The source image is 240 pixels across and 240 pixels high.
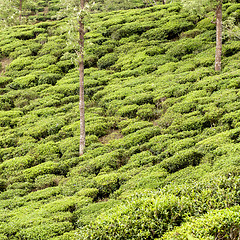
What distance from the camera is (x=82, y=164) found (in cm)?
1366

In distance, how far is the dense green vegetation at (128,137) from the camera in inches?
274

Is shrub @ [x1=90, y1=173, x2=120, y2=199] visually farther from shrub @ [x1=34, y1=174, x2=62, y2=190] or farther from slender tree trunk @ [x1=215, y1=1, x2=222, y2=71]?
slender tree trunk @ [x1=215, y1=1, x2=222, y2=71]

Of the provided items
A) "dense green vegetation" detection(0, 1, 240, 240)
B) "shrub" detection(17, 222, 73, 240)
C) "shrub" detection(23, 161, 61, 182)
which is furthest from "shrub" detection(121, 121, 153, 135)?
"shrub" detection(17, 222, 73, 240)

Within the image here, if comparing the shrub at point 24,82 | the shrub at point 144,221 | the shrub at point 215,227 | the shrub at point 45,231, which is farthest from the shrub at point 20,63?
the shrub at point 215,227

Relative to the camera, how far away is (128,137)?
14648 mm

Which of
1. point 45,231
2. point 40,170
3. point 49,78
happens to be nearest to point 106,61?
point 49,78

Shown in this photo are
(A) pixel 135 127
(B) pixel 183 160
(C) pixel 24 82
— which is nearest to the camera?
(B) pixel 183 160

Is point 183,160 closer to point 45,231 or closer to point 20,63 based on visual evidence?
point 45,231

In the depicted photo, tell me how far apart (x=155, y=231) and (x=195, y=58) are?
16.6 m

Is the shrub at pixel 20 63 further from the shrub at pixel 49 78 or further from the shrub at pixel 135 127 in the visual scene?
the shrub at pixel 135 127

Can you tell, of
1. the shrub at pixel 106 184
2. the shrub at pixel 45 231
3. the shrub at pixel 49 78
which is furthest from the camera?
the shrub at pixel 49 78

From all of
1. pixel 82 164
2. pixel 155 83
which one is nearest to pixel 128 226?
pixel 82 164

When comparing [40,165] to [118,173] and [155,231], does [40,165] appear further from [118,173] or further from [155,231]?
[155,231]

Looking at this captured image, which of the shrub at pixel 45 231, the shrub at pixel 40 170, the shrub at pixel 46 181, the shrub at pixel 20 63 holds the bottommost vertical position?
the shrub at pixel 45 231
